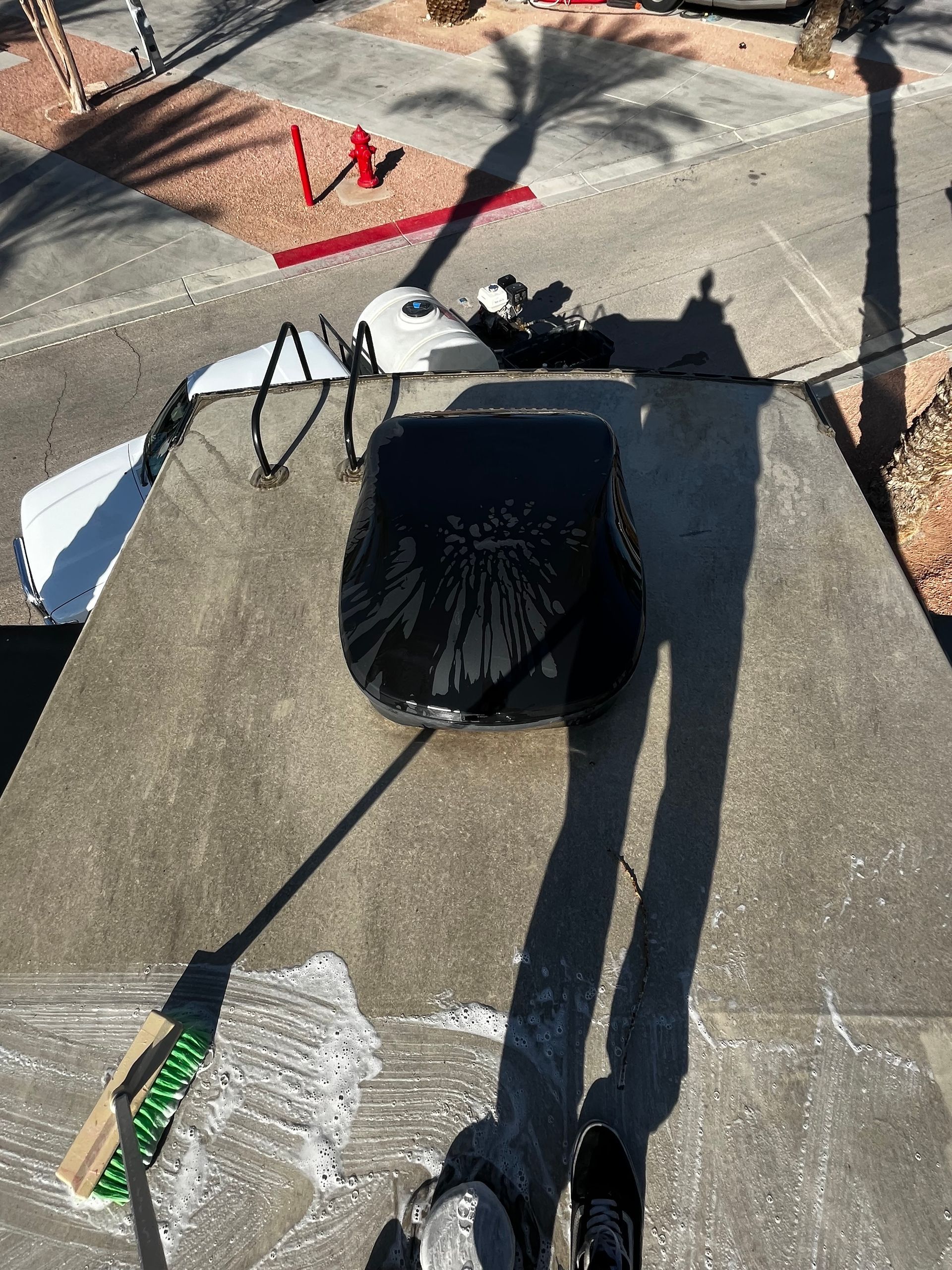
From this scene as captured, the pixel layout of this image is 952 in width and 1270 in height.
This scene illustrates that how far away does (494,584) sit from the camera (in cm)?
439

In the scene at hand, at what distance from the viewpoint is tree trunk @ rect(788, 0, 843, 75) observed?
1530cm

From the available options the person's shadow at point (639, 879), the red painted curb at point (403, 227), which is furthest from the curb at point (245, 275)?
the person's shadow at point (639, 879)

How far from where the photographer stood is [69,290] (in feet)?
41.7

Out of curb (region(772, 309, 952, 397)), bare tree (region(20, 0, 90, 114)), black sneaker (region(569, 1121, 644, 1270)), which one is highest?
bare tree (region(20, 0, 90, 114))

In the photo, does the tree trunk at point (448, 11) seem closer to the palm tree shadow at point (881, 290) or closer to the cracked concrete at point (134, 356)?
the palm tree shadow at point (881, 290)

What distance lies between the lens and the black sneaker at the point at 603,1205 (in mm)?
3182

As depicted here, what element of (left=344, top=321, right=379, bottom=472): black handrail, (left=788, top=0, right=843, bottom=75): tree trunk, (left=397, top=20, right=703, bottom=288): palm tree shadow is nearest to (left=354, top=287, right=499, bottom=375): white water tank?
(left=344, top=321, right=379, bottom=472): black handrail

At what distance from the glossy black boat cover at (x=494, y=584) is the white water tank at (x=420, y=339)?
3547mm

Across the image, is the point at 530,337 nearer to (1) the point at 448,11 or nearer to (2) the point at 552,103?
(2) the point at 552,103

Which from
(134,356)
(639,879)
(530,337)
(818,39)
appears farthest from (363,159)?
(639,879)

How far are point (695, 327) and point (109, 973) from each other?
10756 mm

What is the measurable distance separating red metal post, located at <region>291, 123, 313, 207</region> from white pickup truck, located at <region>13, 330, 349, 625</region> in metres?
6.54

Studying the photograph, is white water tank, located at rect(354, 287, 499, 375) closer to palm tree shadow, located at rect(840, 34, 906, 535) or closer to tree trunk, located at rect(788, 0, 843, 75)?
palm tree shadow, located at rect(840, 34, 906, 535)

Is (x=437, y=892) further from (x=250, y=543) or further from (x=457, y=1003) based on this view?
(x=250, y=543)
